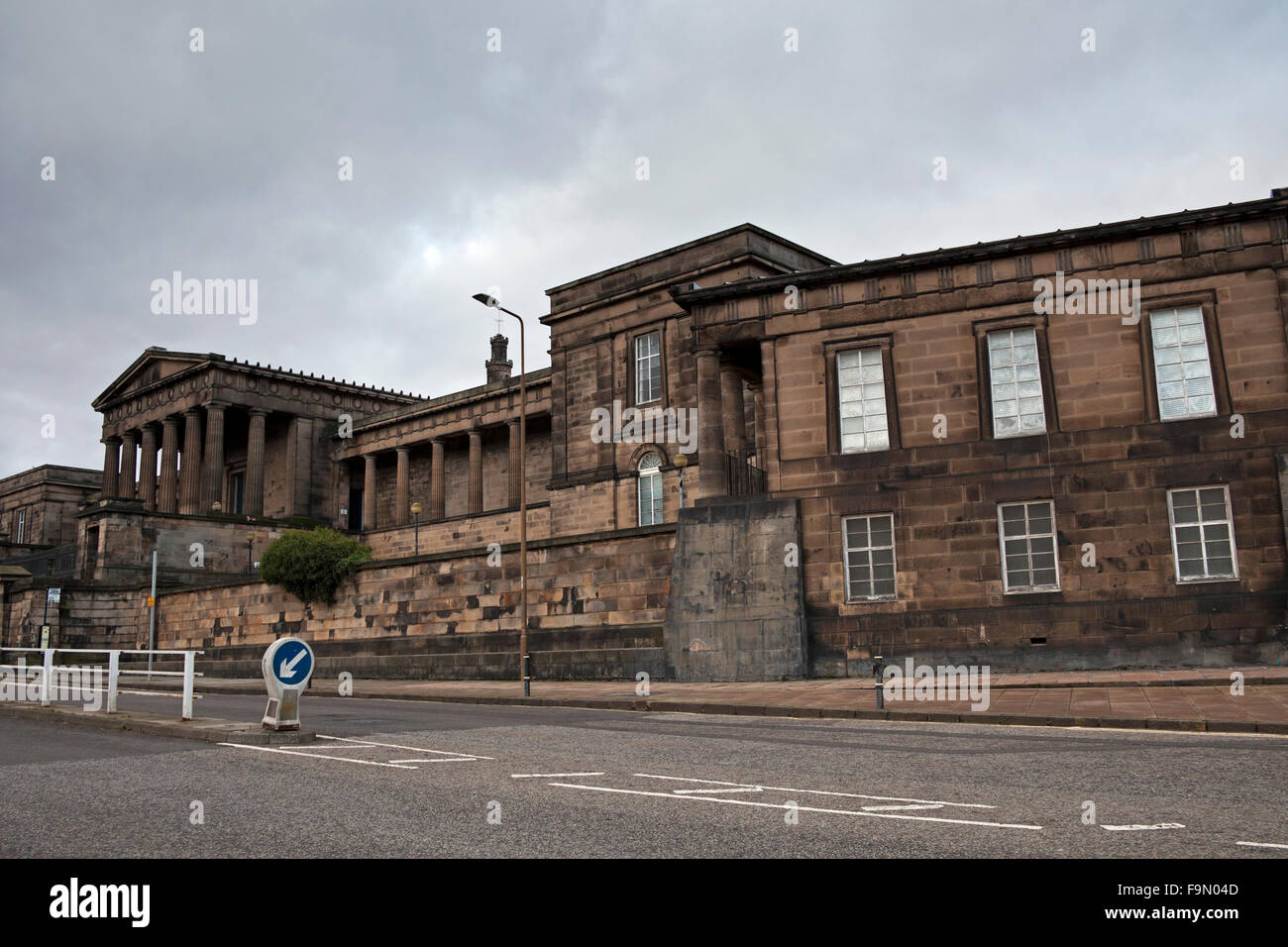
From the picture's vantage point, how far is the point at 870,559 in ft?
75.6

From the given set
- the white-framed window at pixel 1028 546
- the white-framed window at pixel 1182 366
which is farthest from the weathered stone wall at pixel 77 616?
the white-framed window at pixel 1182 366

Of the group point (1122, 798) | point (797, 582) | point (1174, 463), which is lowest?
point (1122, 798)

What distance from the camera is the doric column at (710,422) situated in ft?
82.9

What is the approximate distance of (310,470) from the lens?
207ft

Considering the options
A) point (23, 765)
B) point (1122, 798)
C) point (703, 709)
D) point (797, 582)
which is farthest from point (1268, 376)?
point (23, 765)

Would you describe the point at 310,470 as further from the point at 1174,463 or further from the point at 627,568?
the point at 1174,463

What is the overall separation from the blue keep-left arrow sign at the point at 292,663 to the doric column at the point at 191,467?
1936 inches

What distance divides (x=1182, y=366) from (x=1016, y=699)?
9084mm

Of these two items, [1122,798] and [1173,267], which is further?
[1173,267]

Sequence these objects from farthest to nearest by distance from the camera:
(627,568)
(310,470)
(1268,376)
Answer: (310,470), (627,568), (1268,376)

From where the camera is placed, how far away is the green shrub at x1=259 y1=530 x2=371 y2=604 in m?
32.9

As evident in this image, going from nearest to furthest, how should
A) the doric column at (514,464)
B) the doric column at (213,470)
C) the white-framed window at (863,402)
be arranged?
the white-framed window at (863,402), the doric column at (514,464), the doric column at (213,470)

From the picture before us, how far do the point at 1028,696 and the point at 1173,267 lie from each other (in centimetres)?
1032

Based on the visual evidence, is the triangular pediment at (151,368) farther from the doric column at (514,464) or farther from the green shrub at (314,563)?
the green shrub at (314,563)
